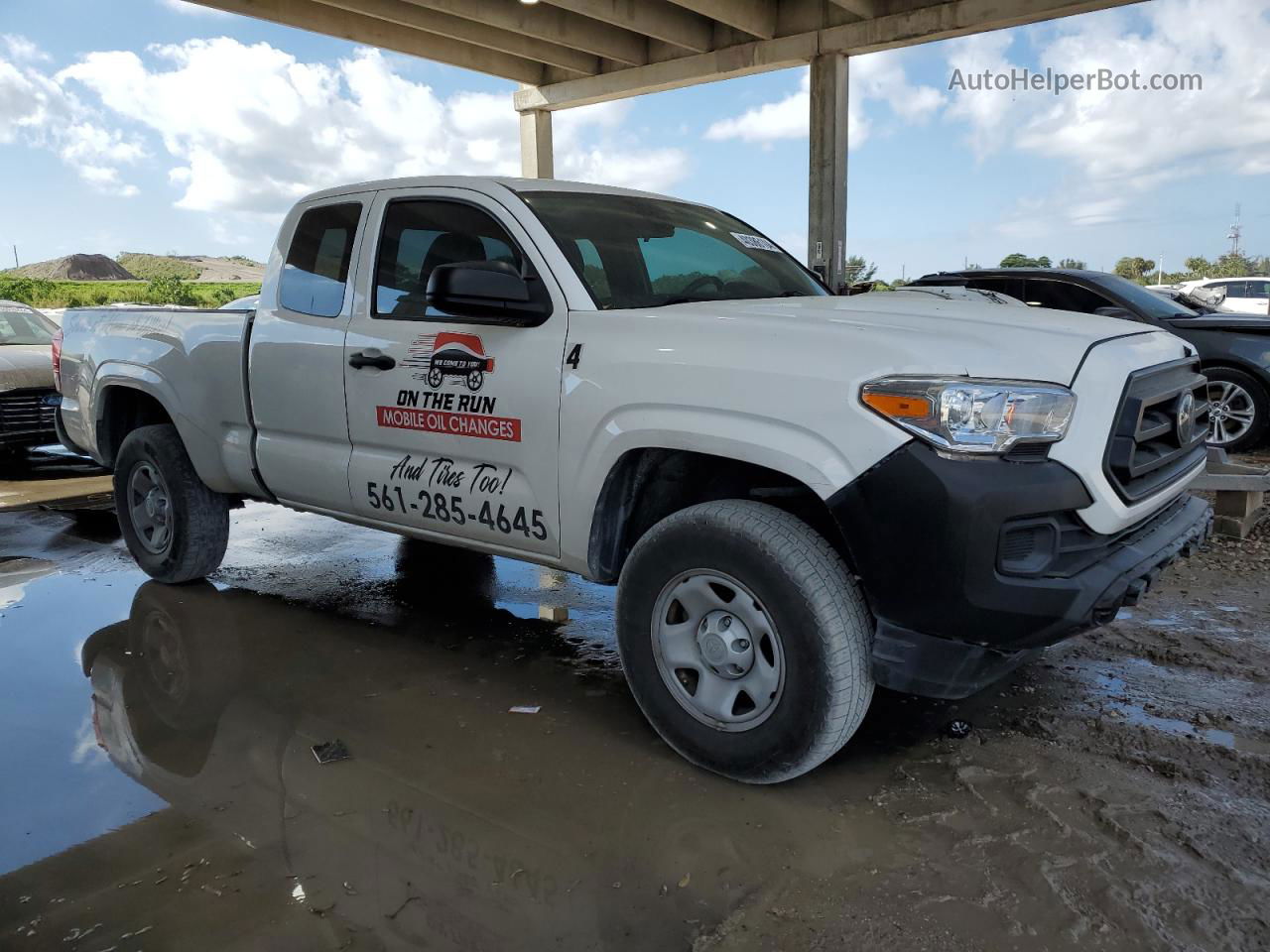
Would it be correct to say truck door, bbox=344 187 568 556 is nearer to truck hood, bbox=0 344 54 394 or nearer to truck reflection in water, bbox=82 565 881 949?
truck reflection in water, bbox=82 565 881 949

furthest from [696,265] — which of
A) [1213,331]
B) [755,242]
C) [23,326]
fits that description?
[23,326]

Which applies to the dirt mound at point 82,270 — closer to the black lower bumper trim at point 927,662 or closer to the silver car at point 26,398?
the silver car at point 26,398

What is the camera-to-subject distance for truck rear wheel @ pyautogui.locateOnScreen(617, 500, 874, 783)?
8.89ft

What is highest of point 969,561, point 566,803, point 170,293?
point 170,293

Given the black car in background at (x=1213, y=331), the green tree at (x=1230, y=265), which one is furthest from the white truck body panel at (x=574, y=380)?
the green tree at (x=1230, y=265)

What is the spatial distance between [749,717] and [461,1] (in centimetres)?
1638

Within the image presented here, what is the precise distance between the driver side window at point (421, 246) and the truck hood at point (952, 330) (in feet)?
2.95

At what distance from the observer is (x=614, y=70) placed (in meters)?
20.5

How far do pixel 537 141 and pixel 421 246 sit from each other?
19.8 meters

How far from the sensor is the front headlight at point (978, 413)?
2.51m

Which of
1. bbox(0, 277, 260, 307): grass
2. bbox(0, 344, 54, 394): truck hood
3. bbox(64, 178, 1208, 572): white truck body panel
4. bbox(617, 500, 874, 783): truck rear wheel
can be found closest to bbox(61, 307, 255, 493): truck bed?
bbox(64, 178, 1208, 572): white truck body panel

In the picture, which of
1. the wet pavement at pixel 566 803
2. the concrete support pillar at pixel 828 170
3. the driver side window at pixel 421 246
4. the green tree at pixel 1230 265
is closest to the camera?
the wet pavement at pixel 566 803

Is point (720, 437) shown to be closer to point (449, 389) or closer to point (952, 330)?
point (952, 330)

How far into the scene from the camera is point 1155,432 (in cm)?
286
